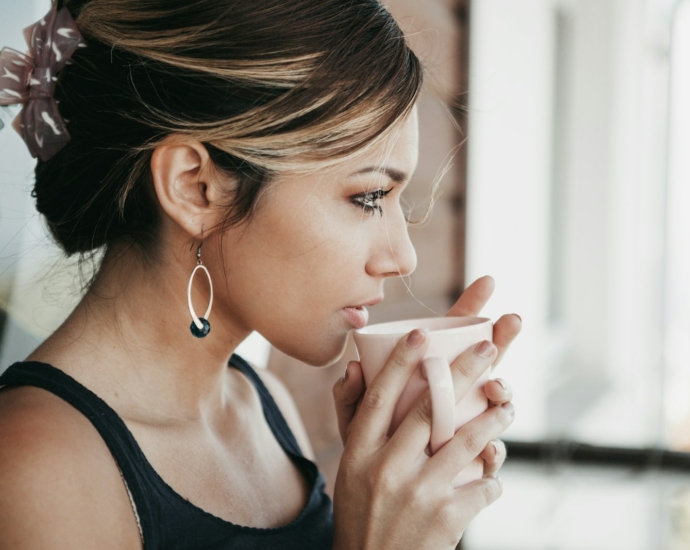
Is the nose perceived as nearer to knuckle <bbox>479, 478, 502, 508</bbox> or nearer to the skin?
the skin

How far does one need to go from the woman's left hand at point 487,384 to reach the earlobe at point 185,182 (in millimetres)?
297

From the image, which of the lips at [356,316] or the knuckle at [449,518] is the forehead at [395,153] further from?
the knuckle at [449,518]

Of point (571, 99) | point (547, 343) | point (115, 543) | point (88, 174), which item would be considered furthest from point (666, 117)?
point (115, 543)

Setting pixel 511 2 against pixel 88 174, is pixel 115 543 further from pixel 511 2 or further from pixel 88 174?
pixel 511 2

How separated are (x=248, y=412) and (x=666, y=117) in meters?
2.37

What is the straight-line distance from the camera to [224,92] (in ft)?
2.94

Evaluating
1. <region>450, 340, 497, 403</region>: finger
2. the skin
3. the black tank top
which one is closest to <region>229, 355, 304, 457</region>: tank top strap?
the skin

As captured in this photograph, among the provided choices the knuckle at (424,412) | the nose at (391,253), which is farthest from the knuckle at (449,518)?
the nose at (391,253)

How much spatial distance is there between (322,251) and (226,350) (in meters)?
0.26

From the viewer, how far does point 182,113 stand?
3.01ft

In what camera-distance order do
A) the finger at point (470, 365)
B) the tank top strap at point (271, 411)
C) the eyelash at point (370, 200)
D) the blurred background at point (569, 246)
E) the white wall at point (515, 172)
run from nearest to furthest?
the finger at point (470, 365), the eyelash at point (370, 200), the tank top strap at point (271, 411), the blurred background at point (569, 246), the white wall at point (515, 172)

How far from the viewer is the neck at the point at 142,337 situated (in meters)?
0.94

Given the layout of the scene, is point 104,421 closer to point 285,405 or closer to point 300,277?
point 300,277

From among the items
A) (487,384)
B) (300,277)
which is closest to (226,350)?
(300,277)
